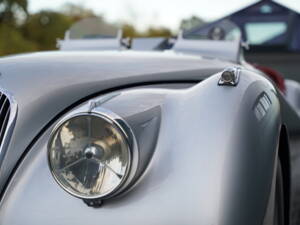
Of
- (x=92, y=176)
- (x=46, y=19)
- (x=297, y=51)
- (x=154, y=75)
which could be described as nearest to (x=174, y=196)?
(x=92, y=176)

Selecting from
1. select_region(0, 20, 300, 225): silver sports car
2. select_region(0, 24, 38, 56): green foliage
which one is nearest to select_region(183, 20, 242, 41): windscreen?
select_region(0, 20, 300, 225): silver sports car

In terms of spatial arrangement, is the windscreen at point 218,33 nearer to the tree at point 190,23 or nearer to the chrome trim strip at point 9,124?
the tree at point 190,23

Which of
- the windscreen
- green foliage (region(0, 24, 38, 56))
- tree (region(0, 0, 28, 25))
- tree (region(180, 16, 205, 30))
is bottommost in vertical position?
green foliage (region(0, 24, 38, 56))

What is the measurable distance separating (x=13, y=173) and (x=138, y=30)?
126ft

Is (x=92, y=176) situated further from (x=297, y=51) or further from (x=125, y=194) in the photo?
(x=297, y=51)

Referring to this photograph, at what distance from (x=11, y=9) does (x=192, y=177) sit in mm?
29813

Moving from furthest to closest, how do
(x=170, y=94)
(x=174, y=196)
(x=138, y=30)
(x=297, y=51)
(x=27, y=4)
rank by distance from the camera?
(x=138, y=30) < (x=27, y=4) < (x=297, y=51) < (x=170, y=94) < (x=174, y=196)

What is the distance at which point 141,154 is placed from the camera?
1.50 metres

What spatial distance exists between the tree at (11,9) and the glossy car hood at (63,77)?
28.4 m

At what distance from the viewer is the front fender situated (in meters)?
1.41

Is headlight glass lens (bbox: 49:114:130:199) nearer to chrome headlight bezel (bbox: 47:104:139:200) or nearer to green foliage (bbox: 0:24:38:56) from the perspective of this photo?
chrome headlight bezel (bbox: 47:104:139:200)

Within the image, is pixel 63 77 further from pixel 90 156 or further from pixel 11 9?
pixel 11 9

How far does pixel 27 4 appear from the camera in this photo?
30125mm

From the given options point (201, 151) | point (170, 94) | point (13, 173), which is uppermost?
point (170, 94)
